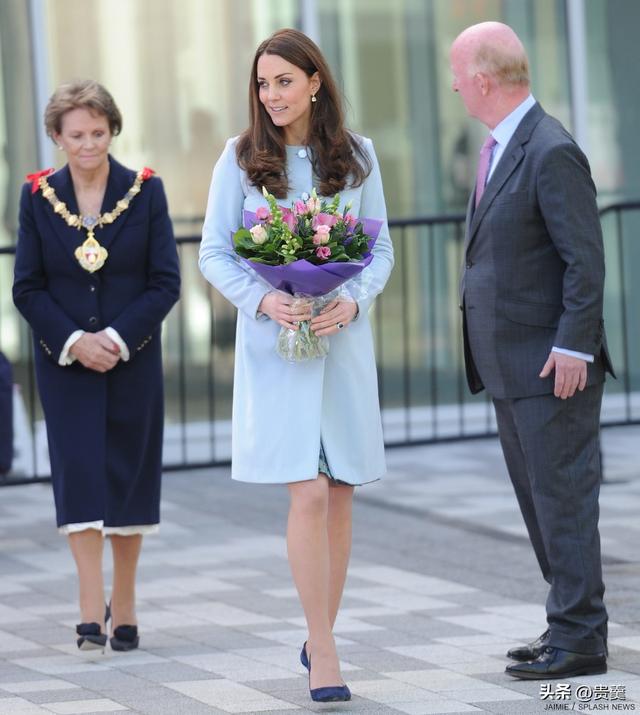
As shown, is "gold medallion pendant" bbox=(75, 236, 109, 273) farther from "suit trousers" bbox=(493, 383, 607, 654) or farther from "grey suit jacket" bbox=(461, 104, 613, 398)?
"suit trousers" bbox=(493, 383, 607, 654)

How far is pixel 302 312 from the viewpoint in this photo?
4.48 metres

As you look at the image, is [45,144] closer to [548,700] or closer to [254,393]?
[254,393]

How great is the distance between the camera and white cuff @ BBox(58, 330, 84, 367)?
528cm

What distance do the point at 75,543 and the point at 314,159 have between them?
1502mm

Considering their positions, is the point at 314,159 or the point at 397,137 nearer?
the point at 314,159

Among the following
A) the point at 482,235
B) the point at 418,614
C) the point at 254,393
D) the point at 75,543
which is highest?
the point at 482,235

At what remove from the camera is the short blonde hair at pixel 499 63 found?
4.67 metres

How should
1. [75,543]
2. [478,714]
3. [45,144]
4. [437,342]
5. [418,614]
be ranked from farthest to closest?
[437,342] → [45,144] → [418,614] → [75,543] → [478,714]

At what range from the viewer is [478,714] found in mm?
4352

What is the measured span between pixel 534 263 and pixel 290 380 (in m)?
0.73

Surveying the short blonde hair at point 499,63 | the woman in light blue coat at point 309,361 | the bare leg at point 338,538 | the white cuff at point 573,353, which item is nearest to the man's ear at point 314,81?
the woman in light blue coat at point 309,361

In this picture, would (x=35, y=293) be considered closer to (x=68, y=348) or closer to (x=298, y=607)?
(x=68, y=348)

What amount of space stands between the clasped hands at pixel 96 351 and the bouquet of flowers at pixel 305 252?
35.5 inches

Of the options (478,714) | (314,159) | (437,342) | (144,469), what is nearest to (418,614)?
(144,469)
